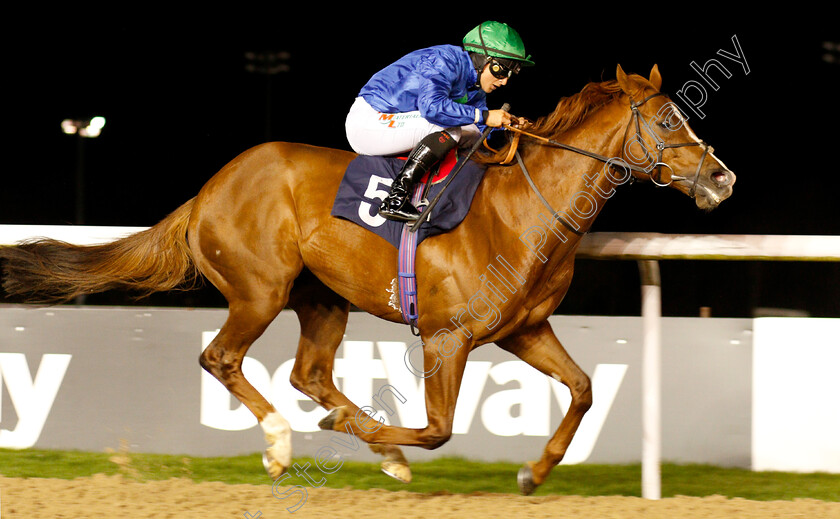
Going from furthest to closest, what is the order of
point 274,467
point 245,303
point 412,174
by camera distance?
1. point 245,303
2. point 274,467
3. point 412,174

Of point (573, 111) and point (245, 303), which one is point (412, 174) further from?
point (245, 303)

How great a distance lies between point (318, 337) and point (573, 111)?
151 cm

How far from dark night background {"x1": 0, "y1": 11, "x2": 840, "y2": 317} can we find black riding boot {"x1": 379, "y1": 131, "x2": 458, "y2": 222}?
232 inches

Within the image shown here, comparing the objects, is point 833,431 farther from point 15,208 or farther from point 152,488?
point 15,208

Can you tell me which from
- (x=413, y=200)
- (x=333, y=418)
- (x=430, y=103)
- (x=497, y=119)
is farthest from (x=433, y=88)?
(x=333, y=418)

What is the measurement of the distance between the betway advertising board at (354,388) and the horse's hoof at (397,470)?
603 mm

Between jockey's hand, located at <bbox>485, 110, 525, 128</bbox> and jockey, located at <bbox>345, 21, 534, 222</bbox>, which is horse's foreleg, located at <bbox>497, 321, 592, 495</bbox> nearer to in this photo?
jockey, located at <bbox>345, 21, 534, 222</bbox>

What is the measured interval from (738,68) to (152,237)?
780 cm

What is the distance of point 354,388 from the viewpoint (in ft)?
14.4

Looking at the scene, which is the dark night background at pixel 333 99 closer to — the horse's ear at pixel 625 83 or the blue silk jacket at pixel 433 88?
the blue silk jacket at pixel 433 88

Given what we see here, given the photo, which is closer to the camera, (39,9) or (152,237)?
(152,237)

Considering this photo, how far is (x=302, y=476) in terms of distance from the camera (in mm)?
4125

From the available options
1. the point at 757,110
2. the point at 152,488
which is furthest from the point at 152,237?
the point at 757,110

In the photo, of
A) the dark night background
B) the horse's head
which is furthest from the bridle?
the dark night background
